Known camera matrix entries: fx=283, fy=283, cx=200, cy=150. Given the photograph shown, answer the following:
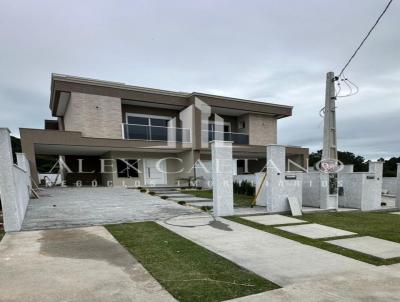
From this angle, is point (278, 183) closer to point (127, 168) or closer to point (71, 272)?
point (71, 272)

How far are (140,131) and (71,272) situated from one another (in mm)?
14580

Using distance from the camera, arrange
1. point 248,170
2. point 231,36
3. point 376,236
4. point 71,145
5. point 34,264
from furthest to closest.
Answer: point 248,170 < point 71,145 < point 231,36 < point 376,236 < point 34,264

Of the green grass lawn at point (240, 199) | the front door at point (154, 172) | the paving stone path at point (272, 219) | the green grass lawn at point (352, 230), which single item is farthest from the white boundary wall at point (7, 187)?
the front door at point (154, 172)

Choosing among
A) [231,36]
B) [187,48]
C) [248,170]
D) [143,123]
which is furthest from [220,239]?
[248,170]

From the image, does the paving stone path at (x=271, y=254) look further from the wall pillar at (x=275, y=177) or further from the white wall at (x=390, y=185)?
the white wall at (x=390, y=185)

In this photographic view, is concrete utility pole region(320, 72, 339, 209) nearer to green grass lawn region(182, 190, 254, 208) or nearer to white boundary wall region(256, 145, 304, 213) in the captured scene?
white boundary wall region(256, 145, 304, 213)

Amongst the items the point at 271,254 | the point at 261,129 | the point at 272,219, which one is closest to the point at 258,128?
the point at 261,129

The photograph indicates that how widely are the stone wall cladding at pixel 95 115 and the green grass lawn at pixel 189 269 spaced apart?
1161 cm

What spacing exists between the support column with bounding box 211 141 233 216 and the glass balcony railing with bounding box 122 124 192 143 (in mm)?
10156

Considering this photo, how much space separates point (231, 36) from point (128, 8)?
3.74 metres

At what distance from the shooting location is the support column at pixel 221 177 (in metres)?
8.68

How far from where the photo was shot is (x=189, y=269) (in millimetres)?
4094

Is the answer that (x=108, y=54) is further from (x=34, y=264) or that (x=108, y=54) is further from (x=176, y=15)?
(x=34, y=264)

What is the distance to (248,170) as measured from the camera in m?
25.7
